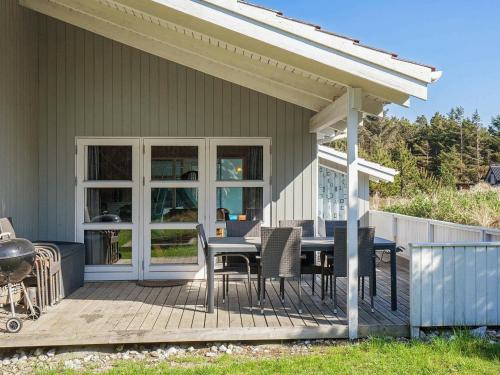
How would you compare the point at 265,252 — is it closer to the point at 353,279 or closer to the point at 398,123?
the point at 353,279

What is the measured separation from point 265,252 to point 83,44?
→ 162 inches

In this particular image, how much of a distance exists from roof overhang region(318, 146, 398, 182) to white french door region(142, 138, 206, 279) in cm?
307

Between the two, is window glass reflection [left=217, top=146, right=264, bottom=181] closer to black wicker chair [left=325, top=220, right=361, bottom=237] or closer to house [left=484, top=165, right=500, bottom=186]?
black wicker chair [left=325, top=220, right=361, bottom=237]

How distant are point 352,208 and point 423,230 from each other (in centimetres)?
492

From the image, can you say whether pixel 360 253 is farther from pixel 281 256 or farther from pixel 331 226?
pixel 331 226

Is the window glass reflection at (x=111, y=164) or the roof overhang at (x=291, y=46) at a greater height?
the roof overhang at (x=291, y=46)

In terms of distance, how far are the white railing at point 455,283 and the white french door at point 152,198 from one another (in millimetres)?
2851

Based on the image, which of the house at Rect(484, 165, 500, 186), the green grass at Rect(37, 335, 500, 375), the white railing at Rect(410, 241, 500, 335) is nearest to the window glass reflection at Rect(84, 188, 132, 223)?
the green grass at Rect(37, 335, 500, 375)

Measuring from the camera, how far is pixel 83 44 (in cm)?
695

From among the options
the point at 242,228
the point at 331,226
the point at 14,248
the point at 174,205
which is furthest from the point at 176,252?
the point at 14,248

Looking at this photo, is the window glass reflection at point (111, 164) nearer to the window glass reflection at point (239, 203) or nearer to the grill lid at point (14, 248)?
the window glass reflection at point (239, 203)

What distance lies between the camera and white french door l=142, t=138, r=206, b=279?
6.96m

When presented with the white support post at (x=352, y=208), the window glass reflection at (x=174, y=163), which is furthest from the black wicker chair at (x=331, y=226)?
the window glass reflection at (x=174, y=163)

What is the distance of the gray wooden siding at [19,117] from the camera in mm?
5691
